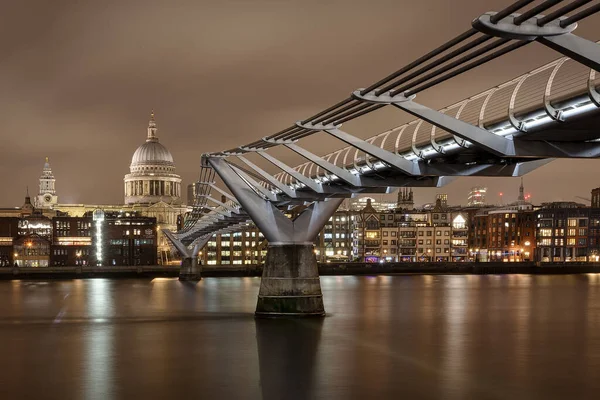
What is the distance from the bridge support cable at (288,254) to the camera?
45.8 metres

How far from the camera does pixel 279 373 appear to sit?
33.5m

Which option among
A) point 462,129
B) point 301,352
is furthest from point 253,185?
point 462,129

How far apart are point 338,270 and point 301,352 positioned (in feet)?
358

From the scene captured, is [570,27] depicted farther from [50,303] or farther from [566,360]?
[50,303]

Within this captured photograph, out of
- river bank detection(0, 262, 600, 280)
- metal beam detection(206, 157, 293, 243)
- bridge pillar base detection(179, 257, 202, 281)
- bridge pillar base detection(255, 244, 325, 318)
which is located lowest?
river bank detection(0, 262, 600, 280)

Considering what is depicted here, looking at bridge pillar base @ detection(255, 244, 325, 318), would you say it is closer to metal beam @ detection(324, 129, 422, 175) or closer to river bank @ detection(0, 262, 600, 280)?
metal beam @ detection(324, 129, 422, 175)

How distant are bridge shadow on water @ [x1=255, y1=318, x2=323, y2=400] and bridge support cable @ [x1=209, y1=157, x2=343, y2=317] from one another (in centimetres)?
100

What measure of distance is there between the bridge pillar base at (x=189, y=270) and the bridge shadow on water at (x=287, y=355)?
74.7m

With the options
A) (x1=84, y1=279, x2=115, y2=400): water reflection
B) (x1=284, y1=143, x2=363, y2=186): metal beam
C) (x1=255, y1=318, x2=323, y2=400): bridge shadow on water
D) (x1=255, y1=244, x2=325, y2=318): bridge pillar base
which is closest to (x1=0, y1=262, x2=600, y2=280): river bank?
(x1=84, y1=279, x2=115, y2=400): water reflection

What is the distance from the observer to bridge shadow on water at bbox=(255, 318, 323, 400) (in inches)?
1181

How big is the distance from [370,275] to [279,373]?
113 meters

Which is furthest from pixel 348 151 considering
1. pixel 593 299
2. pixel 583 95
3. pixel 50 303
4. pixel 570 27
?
pixel 593 299

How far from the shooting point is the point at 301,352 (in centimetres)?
3838

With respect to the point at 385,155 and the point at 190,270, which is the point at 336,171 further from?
the point at 190,270
